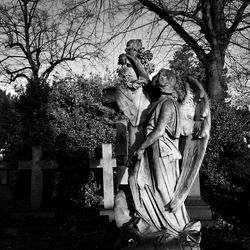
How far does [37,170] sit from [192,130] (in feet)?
20.1

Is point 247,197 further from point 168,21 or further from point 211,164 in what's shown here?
point 168,21

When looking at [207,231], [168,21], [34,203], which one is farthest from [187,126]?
[168,21]

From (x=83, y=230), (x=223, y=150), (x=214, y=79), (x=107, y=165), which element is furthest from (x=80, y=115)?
→ (x=83, y=230)

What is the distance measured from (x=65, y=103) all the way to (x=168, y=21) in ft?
15.5

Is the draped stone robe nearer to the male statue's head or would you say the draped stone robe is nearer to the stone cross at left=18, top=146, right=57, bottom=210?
the male statue's head

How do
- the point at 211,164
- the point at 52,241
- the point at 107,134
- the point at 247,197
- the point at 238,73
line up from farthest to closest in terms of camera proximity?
the point at 238,73 → the point at 107,134 → the point at 211,164 → the point at 247,197 → the point at 52,241

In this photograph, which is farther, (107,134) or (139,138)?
(107,134)

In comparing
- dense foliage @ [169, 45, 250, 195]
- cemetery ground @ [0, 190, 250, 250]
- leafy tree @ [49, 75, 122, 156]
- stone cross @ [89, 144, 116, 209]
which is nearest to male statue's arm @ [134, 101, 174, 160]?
cemetery ground @ [0, 190, 250, 250]

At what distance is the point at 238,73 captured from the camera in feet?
52.9

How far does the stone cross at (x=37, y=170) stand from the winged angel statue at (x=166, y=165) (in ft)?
18.2

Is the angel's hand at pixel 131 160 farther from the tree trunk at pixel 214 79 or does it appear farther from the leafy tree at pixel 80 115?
the tree trunk at pixel 214 79

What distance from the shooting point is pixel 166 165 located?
441 cm

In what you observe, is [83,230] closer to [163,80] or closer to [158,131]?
[158,131]

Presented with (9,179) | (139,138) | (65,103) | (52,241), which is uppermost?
(65,103)
